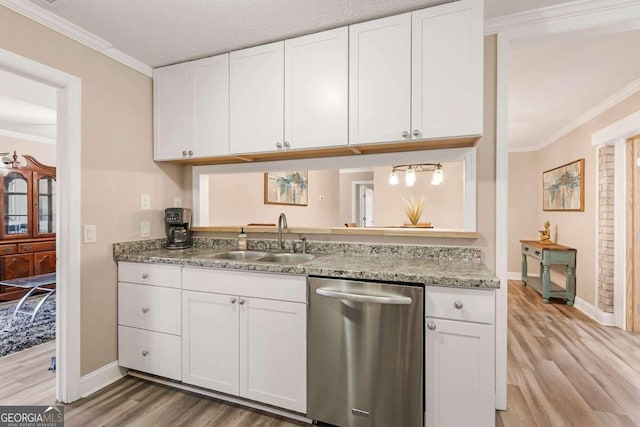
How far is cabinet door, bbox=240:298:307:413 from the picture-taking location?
1.78 metres

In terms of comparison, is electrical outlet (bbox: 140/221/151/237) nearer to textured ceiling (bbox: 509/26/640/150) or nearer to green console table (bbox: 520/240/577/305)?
textured ceiling (bbox: 509/26/640/150)

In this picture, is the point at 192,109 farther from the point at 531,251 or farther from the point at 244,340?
the point at 531,251

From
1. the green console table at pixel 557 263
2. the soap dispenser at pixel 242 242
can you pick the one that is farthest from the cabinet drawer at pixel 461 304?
the green console table at pixel 557 263

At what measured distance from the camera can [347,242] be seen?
232cm

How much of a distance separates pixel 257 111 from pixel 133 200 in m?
1.14

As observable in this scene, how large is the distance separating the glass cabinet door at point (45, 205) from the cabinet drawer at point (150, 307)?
145 inches

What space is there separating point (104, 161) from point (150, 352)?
1.32 m

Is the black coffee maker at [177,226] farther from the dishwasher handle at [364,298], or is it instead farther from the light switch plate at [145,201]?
the dishwasher handle at [364,298]

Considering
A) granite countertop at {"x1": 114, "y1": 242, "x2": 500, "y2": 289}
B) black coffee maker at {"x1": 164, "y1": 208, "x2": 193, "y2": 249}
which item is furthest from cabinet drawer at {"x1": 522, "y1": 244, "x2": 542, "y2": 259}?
black coffee maker at {"x1": 164, "y1": 208, "x2": 193, "y2": 249}

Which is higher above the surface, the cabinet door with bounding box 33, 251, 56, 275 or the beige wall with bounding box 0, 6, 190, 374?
the beige wall with bounding box 0, 6, 190, 374

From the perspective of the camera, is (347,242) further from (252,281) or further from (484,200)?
(484,200)

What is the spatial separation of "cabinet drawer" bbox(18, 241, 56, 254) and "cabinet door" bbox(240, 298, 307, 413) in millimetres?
4459

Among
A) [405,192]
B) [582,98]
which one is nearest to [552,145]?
[582,98]

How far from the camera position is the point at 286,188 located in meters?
4.44
